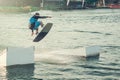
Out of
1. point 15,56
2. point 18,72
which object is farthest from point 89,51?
point 18,72

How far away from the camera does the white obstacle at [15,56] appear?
1185 inches

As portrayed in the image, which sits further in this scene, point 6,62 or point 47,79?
point 6,62

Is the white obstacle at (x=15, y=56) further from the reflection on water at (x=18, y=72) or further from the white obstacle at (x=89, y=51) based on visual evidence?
the white obstacle at (x=89, y=51)

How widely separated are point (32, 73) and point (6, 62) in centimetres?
246

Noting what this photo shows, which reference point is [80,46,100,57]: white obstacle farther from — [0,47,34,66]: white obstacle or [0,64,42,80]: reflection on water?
[0,47,34,66]: white obstacle

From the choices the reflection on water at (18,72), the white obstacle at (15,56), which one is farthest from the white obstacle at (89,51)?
the white obstacle at (15,56)

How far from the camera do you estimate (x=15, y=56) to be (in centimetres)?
3062

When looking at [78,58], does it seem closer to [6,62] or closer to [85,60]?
[85,60]

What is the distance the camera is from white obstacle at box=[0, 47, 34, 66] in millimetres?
30109

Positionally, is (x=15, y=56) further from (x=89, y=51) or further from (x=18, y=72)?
(x=89, y=51)

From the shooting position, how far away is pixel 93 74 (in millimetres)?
29656

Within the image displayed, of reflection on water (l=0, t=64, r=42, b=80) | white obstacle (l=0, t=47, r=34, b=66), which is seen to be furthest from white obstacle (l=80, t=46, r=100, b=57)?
white obstacle (l=0, t=47, r=34, b=66)

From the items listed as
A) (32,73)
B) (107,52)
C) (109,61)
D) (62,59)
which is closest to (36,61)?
(62,59)

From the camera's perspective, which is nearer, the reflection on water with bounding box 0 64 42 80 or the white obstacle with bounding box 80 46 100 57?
the reflection on water with bounding box 0 64 42 80
